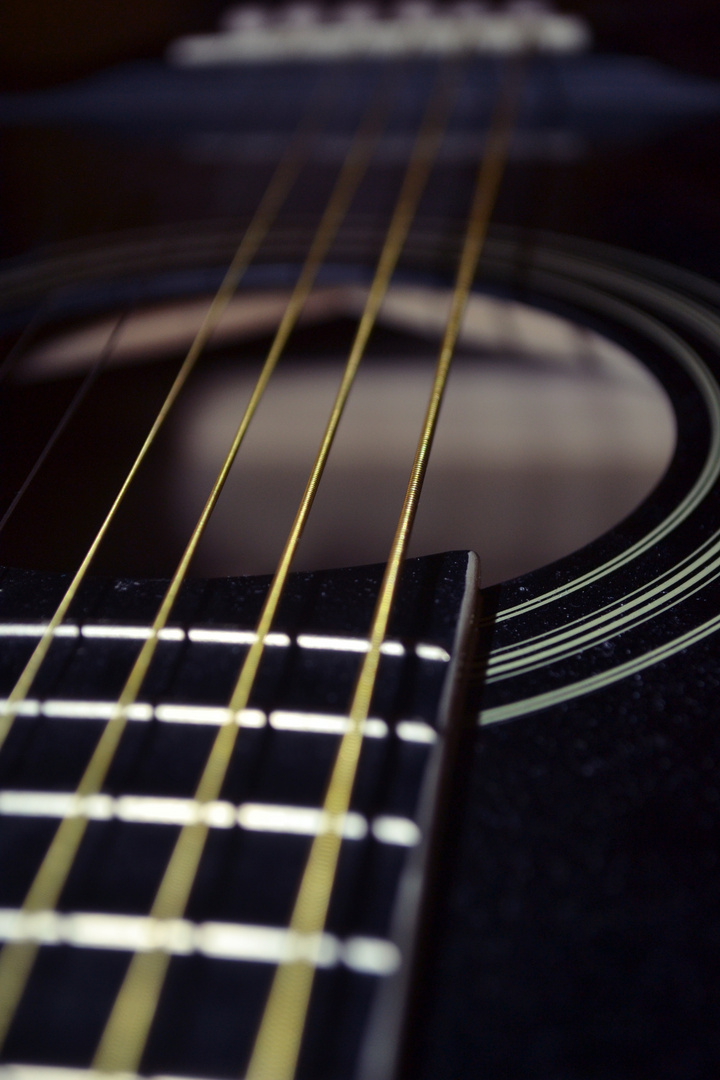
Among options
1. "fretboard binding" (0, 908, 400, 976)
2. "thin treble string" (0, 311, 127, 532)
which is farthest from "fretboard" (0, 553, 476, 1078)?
"thin treble string" (0, 311, 127, 532)

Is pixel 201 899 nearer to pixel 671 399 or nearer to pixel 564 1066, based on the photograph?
pixel 564 1066

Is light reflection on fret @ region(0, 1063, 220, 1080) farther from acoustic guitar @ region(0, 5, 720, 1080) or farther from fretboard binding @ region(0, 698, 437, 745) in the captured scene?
fretboard binding @ region(0, 698, 437, 745)

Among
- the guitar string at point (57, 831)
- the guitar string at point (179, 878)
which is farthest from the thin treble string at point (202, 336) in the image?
the guitar string at point (179, 878)

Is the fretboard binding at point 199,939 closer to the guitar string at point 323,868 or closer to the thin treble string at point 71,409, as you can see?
the guitar string at point 323,868

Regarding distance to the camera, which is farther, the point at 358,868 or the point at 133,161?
the point at 133,161

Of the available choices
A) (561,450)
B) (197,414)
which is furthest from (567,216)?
(197,414)
